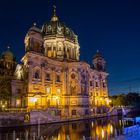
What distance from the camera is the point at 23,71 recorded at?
166 feet

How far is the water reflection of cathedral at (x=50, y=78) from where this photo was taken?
4816cm

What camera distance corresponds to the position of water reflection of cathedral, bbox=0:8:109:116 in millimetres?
48156

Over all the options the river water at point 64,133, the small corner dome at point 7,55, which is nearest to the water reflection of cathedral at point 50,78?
the small corner dome at point 7,55

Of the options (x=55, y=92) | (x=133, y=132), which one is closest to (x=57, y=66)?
(x=55, y=92)

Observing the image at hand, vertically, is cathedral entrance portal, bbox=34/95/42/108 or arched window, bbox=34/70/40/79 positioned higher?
arched window, bbox=34/70/40/79

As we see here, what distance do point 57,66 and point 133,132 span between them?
3727 centimetres

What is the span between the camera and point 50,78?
5303cm

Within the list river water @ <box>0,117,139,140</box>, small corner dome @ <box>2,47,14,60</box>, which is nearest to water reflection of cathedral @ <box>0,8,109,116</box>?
small corner dome @ <box>2,47,14,60</box>

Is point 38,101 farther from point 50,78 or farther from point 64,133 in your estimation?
point 64,133

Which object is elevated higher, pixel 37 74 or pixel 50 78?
pixel 37 74

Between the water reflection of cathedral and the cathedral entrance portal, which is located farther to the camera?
the water reflection of cathedral

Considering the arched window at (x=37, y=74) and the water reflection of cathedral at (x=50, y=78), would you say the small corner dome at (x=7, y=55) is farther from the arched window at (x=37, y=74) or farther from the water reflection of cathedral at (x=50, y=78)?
the arched window at (x=37, y=74)

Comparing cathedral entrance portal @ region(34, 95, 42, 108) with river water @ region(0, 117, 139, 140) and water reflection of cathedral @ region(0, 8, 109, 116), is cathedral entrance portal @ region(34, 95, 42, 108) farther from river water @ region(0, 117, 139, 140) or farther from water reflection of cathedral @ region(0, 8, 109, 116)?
river water @ region(0, 117, 139, 140)

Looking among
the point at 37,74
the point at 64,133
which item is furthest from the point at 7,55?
the point at 64,133
